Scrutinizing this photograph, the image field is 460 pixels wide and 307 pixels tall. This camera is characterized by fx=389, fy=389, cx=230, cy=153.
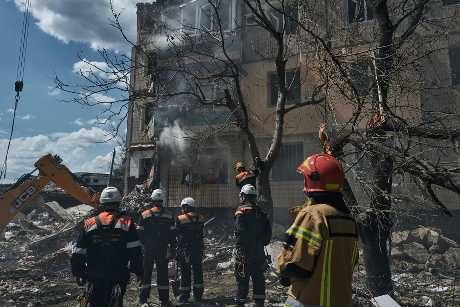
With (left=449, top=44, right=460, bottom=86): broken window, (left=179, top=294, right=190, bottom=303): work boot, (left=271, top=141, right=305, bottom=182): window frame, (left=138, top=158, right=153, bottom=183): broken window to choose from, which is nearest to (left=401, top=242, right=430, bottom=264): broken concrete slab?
(left=271, top=141, right=305, bottom=182): window frame

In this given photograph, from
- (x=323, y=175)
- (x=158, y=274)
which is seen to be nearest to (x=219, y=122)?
(x=158, y=274)

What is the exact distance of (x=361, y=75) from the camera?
5.57m

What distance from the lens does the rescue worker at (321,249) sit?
2.48 meters

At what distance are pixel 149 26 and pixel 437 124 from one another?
14273 mm

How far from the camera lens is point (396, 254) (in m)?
10.4

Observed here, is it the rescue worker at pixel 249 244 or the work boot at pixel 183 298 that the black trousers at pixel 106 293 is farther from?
the work boot at pixel 183 298

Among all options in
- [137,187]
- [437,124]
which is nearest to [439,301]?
[437,124]

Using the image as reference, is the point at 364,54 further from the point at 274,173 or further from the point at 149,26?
the point at 149,26

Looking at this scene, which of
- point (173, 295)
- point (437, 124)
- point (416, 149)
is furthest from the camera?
point (173, 295)

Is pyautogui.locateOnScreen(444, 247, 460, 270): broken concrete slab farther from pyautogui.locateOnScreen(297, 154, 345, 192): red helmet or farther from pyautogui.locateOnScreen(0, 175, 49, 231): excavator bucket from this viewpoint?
pyautogui.locateOnScreen(0, 175, 49, 231): excavator bucket

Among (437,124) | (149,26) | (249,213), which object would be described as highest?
(149,26)

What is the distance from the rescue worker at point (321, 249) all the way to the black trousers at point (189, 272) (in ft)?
16.4

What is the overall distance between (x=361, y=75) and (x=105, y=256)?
421 centimetres

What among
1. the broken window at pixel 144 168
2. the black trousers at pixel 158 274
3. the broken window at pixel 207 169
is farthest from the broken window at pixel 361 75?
the broken window at pixel 144 168
